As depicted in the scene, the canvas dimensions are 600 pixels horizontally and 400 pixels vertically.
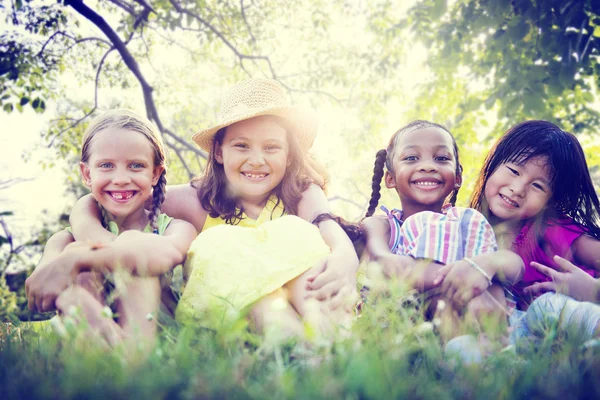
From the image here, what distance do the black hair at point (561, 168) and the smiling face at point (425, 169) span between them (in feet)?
0.92

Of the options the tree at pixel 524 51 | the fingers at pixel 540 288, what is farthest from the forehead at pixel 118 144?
the tree at pixel 524 51

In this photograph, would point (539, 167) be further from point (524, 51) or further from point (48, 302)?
point (524, 51)

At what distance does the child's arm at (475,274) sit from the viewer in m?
1.96

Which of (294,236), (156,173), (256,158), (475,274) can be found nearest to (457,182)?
(475,274)

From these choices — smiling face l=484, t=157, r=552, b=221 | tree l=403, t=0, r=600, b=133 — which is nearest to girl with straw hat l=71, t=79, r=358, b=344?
smiling face l=484, t=157, r=552, b=221

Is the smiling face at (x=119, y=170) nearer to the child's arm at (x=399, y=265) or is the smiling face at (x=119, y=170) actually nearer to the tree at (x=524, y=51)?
the child's arm at (x=399, y=265)

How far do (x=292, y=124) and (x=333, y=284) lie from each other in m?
1.34

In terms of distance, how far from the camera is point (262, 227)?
2.14 meters

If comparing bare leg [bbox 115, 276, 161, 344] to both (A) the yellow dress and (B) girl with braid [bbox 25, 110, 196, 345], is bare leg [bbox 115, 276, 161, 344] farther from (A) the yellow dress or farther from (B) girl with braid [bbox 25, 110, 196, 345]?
(A) the yellow dress

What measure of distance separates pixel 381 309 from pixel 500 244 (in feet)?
4.26

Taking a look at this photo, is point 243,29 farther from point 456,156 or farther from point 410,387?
point 410,387

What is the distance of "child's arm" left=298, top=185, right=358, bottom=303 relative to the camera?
6.37 ft

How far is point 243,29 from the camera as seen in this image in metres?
8.40

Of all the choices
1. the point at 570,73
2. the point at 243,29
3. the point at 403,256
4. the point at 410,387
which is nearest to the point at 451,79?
the point at 570,73
